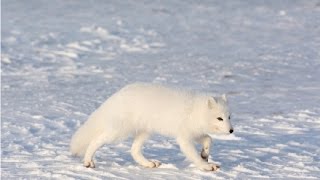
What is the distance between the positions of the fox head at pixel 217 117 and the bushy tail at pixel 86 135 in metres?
0.76

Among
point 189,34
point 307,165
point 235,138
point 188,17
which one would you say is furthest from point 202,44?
point 307,165

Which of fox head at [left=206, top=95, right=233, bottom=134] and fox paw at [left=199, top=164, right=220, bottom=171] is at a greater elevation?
fox head at [left=206, top=95, right=233, bottom=134]

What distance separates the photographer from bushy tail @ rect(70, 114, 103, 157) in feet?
18.3

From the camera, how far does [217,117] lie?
5.34 m

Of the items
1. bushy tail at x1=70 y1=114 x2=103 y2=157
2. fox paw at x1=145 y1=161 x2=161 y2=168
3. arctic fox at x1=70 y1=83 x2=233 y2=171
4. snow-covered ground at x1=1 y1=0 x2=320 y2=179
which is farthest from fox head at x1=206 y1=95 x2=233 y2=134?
bushy tail at x1=70 y1=114 x2=103 y2=157

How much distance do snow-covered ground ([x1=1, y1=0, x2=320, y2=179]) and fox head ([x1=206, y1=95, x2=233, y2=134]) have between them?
315 mm

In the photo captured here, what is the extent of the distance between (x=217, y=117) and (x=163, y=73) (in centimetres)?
496

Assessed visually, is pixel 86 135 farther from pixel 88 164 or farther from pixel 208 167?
pixel 208 167

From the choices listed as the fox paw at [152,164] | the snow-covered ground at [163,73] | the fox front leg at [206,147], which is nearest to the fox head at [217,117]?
the fox front leg at [206,147]

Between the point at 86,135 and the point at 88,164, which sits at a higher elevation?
the point at 86,135

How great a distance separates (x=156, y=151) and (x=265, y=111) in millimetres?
2028

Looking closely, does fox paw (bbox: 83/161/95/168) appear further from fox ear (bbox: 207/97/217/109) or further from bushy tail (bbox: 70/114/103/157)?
fox ear (bbox: 207/97/217/109)

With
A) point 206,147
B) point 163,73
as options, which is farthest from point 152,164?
point 163,73

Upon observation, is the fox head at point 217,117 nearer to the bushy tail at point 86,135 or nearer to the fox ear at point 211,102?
the fox ear at point 211,102
